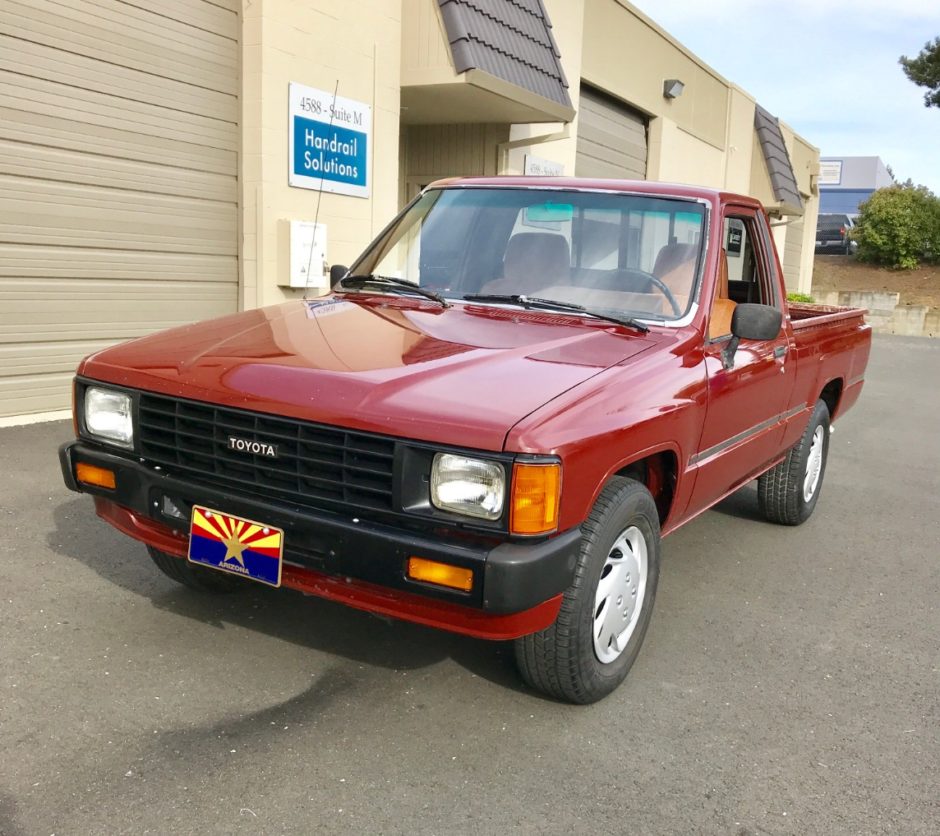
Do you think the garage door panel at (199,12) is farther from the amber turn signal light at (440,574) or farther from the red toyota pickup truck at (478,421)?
the amber turn signal light at (440,574)

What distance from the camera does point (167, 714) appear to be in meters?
3.03

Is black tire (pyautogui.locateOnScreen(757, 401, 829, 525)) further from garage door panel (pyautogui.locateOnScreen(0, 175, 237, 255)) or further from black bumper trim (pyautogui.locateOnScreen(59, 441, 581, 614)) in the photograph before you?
garage door panel (pyautogui.locateOnScreen(0, 175, 237, 255))

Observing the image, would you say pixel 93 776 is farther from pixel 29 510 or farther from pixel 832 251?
pixel 832 251

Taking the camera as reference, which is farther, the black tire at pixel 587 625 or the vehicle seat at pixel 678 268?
the vehicle seat at pixel 678 268

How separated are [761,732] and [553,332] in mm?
1569

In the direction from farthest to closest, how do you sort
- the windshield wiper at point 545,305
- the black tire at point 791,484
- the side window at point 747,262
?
the black tire at point 791,484
the side window at point 747,262
the windshield wiper at point 545,305

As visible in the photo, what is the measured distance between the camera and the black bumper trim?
261 centimetres

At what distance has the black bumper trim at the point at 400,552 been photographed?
8.57 ft

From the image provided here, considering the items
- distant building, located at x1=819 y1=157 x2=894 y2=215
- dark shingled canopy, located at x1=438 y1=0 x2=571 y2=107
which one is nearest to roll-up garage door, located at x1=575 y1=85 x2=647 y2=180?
dark shingled canopy, located at x1=438 y1=0 x2=571 y2=107

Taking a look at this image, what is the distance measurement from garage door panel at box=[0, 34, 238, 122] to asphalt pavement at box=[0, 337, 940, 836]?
3.71 m

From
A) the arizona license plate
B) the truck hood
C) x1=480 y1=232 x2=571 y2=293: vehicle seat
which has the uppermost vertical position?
x1=480 y1=232 x2=571 y2=293: vehicle seat

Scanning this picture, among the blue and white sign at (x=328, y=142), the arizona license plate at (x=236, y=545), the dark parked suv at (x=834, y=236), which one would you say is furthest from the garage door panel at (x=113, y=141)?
the dark parked suv at (x=834, y=236)

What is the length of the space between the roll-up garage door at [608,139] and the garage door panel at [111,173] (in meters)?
7.60

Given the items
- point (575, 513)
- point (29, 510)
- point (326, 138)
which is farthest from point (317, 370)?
point (326, 138)
